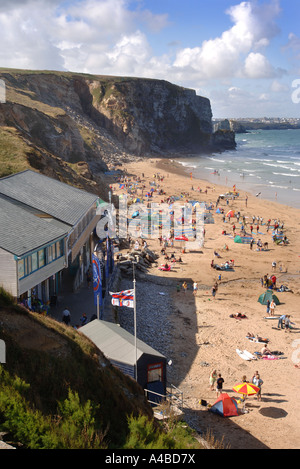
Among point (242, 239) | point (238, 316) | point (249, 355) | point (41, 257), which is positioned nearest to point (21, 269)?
point (41, 257)

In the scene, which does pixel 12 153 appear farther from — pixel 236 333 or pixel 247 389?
pixel 247 389

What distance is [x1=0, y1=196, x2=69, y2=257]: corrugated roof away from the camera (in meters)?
16.2

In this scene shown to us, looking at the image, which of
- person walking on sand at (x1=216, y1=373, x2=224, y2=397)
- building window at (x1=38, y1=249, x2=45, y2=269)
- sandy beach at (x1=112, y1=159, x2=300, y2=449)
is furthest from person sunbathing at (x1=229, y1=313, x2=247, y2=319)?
building window at (x1=38, y1=249, x2=45, y2=269)

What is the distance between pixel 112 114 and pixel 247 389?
10243 centimetres

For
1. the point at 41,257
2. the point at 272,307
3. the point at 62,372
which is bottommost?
the point at 272,307

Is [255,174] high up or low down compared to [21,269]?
up

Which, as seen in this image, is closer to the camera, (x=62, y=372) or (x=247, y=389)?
(x=62, y=372)

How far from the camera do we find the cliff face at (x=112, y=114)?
228 feet

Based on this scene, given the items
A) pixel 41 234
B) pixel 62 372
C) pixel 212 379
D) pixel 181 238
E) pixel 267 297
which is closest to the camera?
pixel 62 372

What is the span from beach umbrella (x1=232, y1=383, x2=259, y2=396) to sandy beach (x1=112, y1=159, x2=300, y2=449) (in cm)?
63

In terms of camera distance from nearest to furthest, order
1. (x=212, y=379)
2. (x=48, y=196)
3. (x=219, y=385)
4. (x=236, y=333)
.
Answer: (x=219, y=385) < (x=212, y=379) < (x=236, y=333) < (x=48, y=196)

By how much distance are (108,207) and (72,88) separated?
281 ft

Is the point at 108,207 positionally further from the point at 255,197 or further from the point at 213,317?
the point at 255,197

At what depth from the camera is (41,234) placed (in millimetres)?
18094
